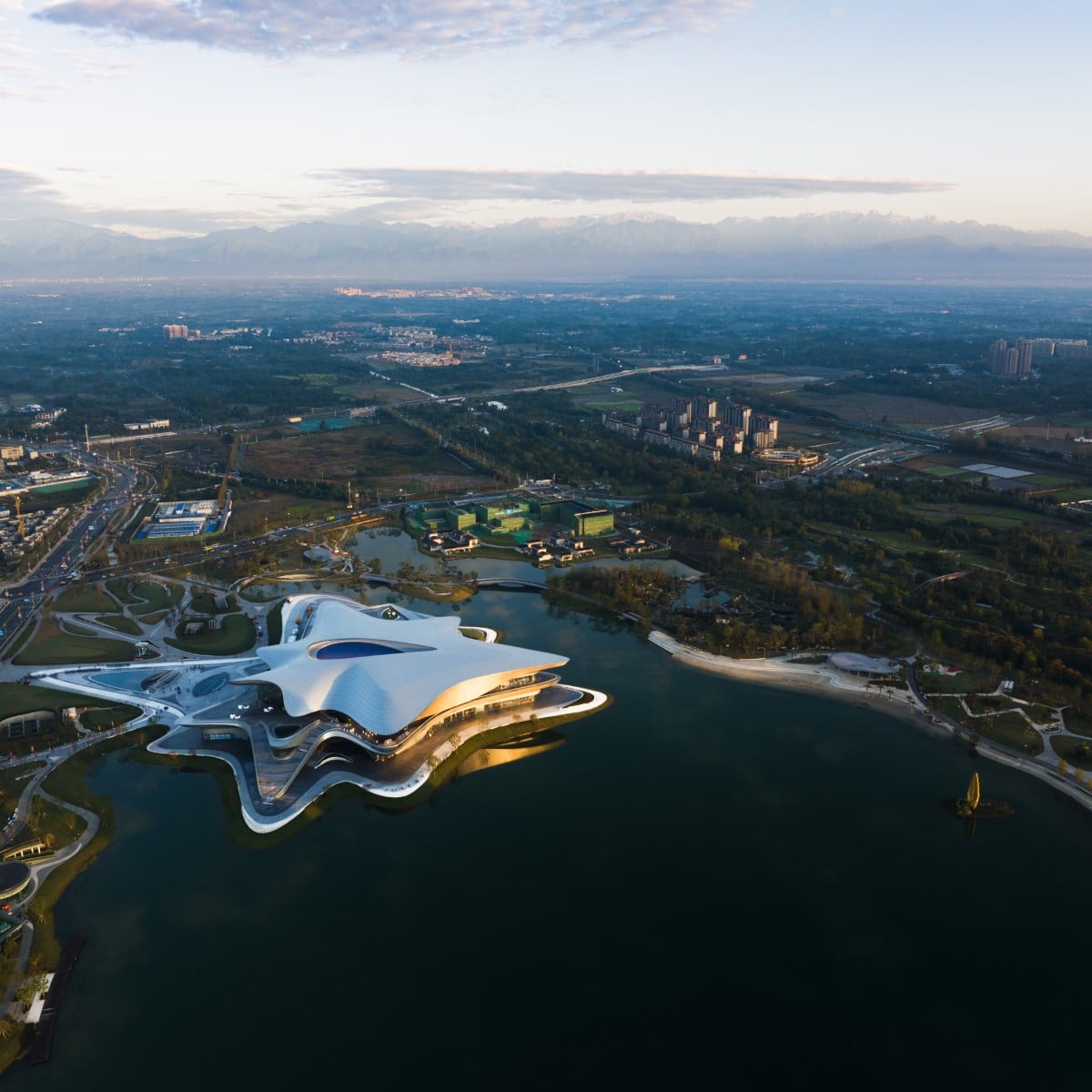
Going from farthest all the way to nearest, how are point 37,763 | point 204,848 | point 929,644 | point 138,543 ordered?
point 138,543
point 929,644
point 37,763
point 204,848

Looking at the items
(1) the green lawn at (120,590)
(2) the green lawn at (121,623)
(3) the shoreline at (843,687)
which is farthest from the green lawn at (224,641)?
(3) the shoreline at (843,687)

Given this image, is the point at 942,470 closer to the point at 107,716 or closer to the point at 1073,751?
the point at 1073,751

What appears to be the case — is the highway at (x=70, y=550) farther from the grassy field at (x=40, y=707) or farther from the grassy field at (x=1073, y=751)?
the grassy field at (x=1073, y=751)

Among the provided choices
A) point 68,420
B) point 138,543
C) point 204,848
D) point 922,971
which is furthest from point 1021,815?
point 68,420

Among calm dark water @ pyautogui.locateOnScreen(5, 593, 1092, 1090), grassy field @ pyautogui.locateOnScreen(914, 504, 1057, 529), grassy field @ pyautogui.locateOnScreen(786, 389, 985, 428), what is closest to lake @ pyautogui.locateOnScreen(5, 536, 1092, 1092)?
calm dark water @ pyautogui.locateOnScreen(5, 593, 1092, 1090)

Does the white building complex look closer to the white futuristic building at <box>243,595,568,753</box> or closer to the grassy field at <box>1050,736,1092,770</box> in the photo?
the white futuristic building at <box>243,595,568,753</box>

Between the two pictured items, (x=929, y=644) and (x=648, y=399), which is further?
(x=648, y=399)

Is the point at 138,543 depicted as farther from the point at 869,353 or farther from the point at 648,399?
the point at 869,353
